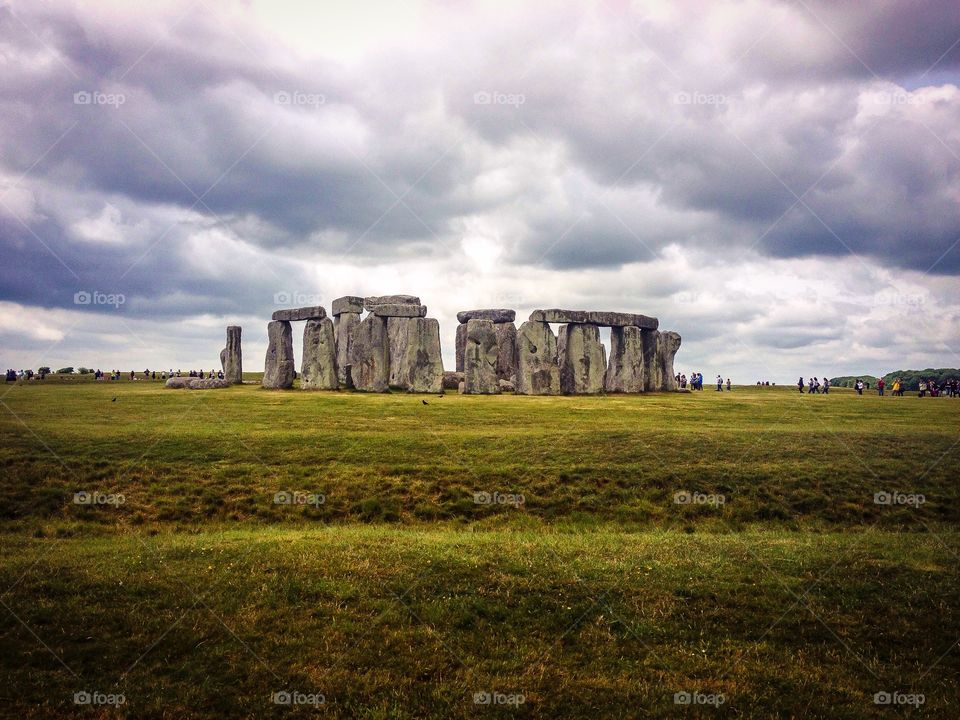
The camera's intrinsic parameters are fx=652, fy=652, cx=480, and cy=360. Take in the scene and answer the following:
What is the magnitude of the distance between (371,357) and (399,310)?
275 centimetres

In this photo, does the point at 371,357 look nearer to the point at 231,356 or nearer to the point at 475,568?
the point at 231,356

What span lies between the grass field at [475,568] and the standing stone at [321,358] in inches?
456

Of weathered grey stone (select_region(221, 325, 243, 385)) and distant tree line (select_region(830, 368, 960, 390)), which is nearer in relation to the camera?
weathered grey stone (select_region(221, 325, 243, 385))

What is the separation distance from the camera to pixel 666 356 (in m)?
A: 39.2

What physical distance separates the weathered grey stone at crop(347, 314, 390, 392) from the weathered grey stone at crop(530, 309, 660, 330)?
7.88 metres

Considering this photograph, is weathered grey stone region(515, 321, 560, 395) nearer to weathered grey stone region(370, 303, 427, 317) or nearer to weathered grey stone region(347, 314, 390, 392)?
weathered grey stone region(370, 303, 427, 317)

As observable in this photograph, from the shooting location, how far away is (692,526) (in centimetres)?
1493

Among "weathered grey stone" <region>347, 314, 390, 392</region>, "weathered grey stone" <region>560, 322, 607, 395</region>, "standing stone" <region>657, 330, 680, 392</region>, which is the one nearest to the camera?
"weathered grey stone" <region>347, 314, 390, 392</region>

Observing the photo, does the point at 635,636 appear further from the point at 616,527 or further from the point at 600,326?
the point at 600,326

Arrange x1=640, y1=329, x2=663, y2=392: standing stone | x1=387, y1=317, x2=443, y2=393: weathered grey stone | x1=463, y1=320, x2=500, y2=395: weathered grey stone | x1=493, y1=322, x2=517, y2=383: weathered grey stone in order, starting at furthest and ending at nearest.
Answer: x1=640, y1=329, x2=663, y2=392: standing stone, x1=493, y1=322, x2=517, y2=383: weathered grey stone, x1=463, y1=320, x2=500, y2=395: weathered grey stone, x1=387, y1=317, x2=443, y2=393: weathered grey stone

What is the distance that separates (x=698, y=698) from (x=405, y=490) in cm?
923

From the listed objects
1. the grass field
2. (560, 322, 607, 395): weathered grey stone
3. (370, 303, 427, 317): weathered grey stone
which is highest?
(370, 303, 427, 317): weathered grey stone

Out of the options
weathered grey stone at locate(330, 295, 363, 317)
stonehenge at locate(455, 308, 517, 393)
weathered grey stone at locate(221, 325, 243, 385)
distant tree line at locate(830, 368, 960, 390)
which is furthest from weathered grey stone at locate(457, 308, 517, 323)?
distant tree line at locate(830, 368, 960, 390)

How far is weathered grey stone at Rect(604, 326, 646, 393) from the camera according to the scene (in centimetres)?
3631
